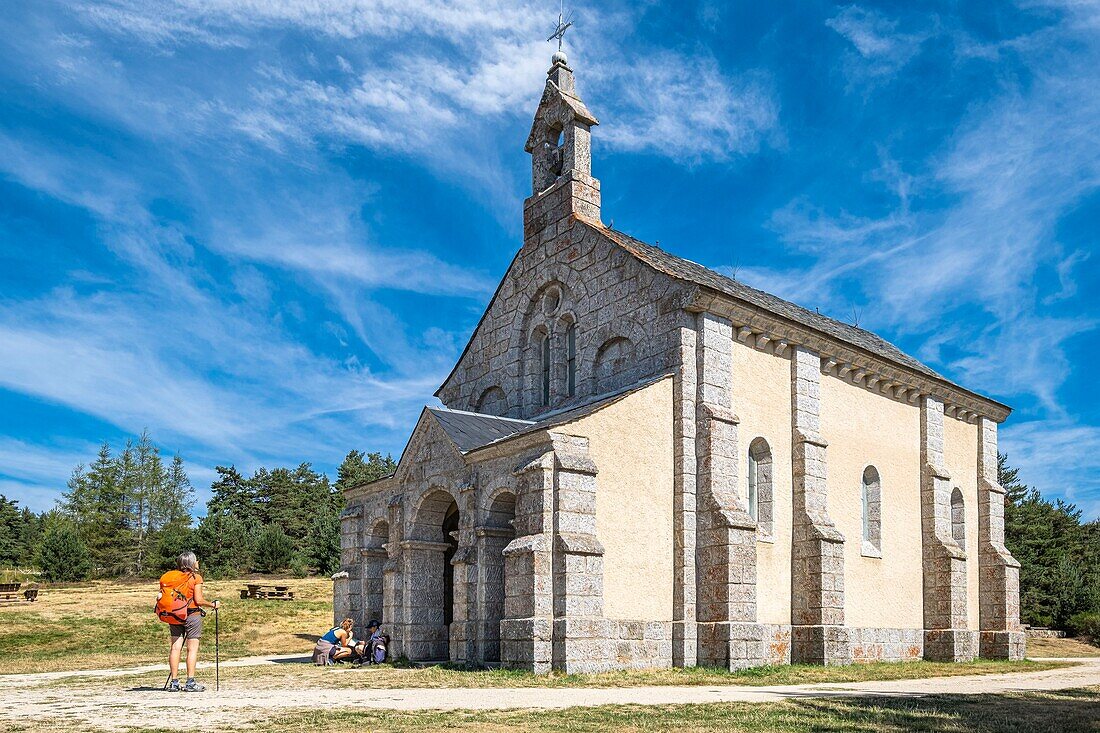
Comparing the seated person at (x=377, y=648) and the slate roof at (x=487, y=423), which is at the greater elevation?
the slate roof at (x=487, y=423)

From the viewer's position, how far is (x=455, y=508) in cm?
2284

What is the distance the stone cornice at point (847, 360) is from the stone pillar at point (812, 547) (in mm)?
705

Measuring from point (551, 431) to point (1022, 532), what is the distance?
1350 inches

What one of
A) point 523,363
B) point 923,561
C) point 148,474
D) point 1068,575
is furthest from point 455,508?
point 148,474

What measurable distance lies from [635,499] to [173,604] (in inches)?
367

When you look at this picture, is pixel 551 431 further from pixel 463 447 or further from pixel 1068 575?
pixel 1068 575

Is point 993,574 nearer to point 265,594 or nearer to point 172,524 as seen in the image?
point 265,594

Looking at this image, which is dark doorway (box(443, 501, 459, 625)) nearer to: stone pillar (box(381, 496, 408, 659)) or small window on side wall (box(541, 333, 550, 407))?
stone pillar (box(381, 496, 408, 659))

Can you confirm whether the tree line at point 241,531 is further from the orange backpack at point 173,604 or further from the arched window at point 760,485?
the orange backpack at point 173,604

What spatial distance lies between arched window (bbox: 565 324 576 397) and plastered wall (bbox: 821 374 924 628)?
6359 mm

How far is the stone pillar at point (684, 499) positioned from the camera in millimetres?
19703

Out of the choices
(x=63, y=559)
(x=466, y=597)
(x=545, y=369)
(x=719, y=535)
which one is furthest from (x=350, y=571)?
(x=63, y=559)

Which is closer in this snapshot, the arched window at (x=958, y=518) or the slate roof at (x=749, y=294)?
the slate roof at (x=749, y=294)

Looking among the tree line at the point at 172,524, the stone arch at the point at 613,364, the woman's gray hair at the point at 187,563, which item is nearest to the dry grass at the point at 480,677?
the woman's gray hair at the point at 187,563
